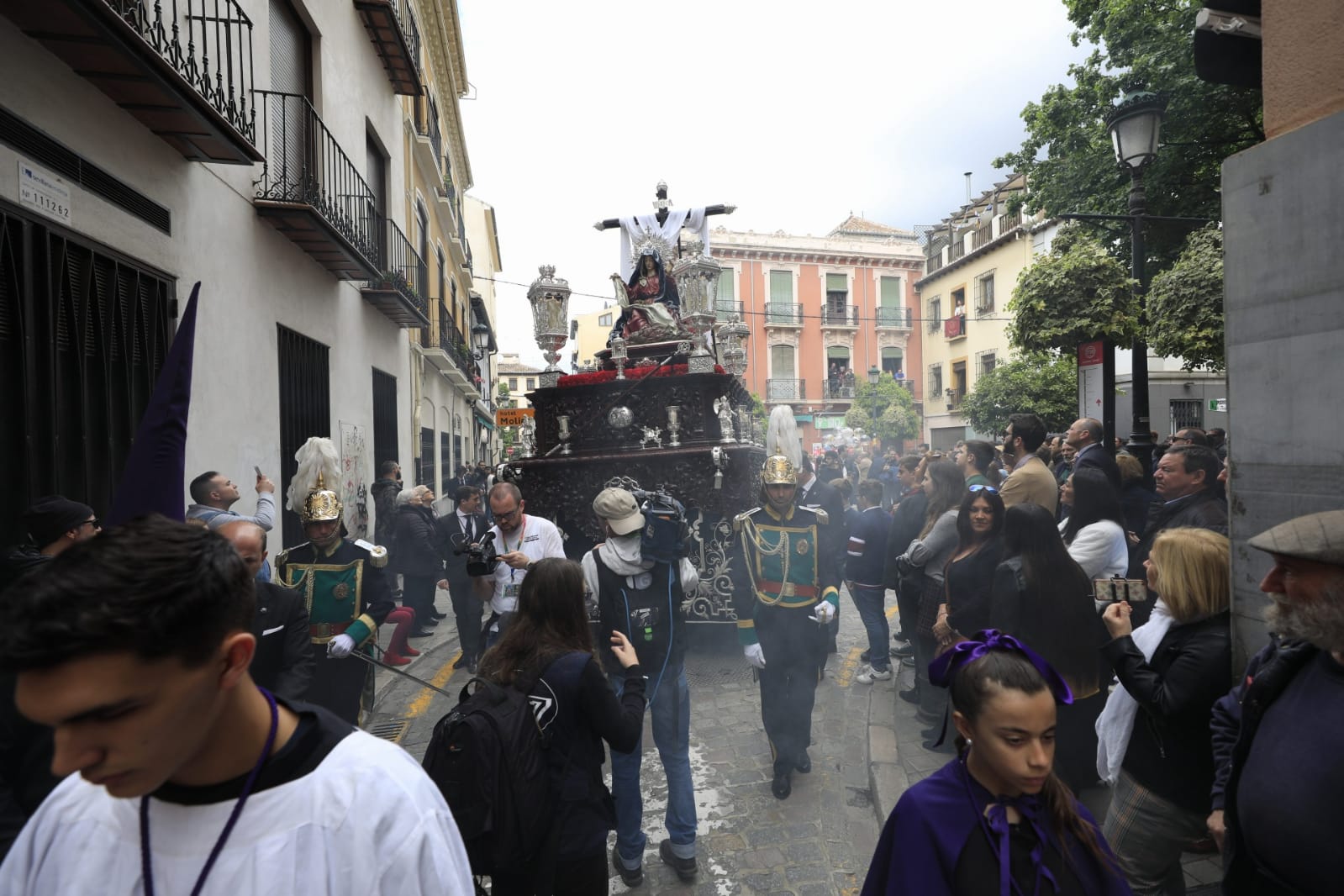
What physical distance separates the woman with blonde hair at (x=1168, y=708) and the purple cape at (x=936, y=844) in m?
0.97

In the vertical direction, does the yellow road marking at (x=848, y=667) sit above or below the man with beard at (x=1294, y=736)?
below

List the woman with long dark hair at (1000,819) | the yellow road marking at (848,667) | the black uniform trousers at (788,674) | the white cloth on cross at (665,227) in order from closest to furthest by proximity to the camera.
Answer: the woman with long dark hair at (1000,819), the black uniform trousers at (788,674), the yellow road marking at (848,667), the white cloth on cross at (665,227)

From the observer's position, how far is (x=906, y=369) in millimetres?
40406

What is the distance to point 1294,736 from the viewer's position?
6.31ft

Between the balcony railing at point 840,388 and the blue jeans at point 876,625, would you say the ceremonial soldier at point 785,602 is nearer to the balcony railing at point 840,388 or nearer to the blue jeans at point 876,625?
the blue jeans at point 876,625

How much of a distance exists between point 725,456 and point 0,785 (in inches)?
210

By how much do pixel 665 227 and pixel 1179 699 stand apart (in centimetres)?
762

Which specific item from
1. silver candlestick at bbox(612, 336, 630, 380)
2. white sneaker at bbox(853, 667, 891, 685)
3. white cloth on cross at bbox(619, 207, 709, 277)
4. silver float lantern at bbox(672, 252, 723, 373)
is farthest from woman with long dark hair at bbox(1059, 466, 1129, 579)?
white cloth on cross at bbox(619, 207, 709, 277)

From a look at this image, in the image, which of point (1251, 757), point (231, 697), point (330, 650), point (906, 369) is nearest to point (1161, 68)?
point (1251, 757)

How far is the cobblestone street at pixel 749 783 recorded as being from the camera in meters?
3.66

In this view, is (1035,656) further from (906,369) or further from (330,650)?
(906,369)

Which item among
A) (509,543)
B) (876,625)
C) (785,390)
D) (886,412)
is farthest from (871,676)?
(785,390)

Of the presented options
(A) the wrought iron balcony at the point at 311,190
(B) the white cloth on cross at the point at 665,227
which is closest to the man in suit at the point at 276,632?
(A) the wrought iron balcony at the point at 311,190

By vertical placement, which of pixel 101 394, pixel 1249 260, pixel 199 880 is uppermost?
pixel 1249 260
